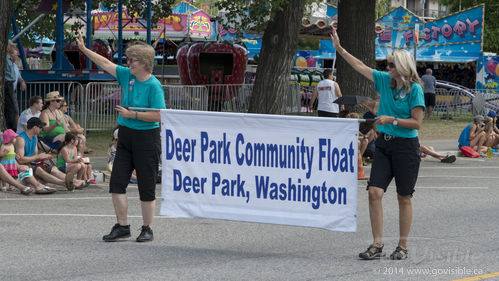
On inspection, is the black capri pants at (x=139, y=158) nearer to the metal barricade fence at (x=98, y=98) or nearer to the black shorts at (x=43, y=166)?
the black shorts at (x=43, y=166)

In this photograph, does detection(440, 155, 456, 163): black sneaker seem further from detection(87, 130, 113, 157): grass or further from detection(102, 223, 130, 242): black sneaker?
detection(102, 223, 130, 242): black sneaker

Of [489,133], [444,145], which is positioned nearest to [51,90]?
[444,145]

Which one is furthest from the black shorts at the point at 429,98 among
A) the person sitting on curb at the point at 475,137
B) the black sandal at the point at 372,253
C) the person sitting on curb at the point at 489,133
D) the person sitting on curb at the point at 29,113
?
the black sandal at the point at 372,253

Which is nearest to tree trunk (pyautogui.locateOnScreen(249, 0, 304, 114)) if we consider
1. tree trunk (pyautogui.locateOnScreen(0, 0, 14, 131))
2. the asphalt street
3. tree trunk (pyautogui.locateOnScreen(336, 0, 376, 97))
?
tree trunk (pyautogui.locateOnScreen(336, 0, 376, 97))

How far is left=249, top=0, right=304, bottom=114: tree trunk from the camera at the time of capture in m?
17.6

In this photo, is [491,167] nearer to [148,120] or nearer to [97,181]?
[97,181]

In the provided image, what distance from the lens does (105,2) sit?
25141 mm

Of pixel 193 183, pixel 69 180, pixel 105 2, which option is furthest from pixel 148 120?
pixel 105 2

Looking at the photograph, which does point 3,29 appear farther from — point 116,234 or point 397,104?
point 397,104

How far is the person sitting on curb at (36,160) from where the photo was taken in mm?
11844

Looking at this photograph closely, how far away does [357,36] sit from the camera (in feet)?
68.5

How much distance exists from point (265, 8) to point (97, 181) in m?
5.46

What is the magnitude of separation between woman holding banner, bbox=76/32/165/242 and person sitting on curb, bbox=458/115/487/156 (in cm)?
1278

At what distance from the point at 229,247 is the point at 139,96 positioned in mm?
1620
